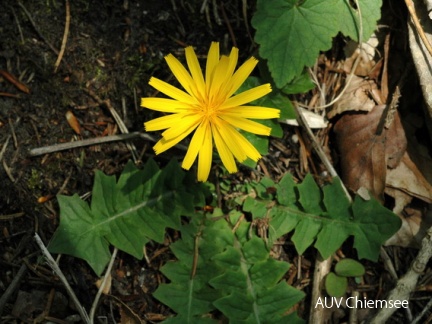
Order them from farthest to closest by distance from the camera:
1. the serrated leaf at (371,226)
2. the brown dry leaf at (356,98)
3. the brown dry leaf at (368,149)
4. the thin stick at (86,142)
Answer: the brown dry leaf at (356,98) < the brown dry leaf at (368,149) < the thin stick at (86,142) < the serrated leaf at (371,226)

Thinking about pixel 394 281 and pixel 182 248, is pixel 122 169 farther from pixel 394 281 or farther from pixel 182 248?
pixel 394 281

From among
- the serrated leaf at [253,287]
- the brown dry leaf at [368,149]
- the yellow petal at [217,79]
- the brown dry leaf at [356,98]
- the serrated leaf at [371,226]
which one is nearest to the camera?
the yellow petal at [217,79]

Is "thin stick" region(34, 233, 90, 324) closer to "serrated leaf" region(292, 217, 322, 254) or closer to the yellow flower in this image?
the yellow flower

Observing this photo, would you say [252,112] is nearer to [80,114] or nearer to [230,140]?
[230,140]

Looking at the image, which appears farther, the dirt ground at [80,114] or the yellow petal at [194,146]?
the dirt ground at [80,114]

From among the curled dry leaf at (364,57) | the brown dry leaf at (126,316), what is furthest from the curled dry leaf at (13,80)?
the curled dry leaf at (364,57)

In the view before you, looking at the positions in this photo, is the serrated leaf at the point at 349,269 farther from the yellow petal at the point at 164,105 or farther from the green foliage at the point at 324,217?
the yellow petal at the point at 164,105

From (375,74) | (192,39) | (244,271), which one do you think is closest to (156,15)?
(192,39)

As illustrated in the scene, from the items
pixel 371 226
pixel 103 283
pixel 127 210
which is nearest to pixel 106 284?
pixel 103 283
